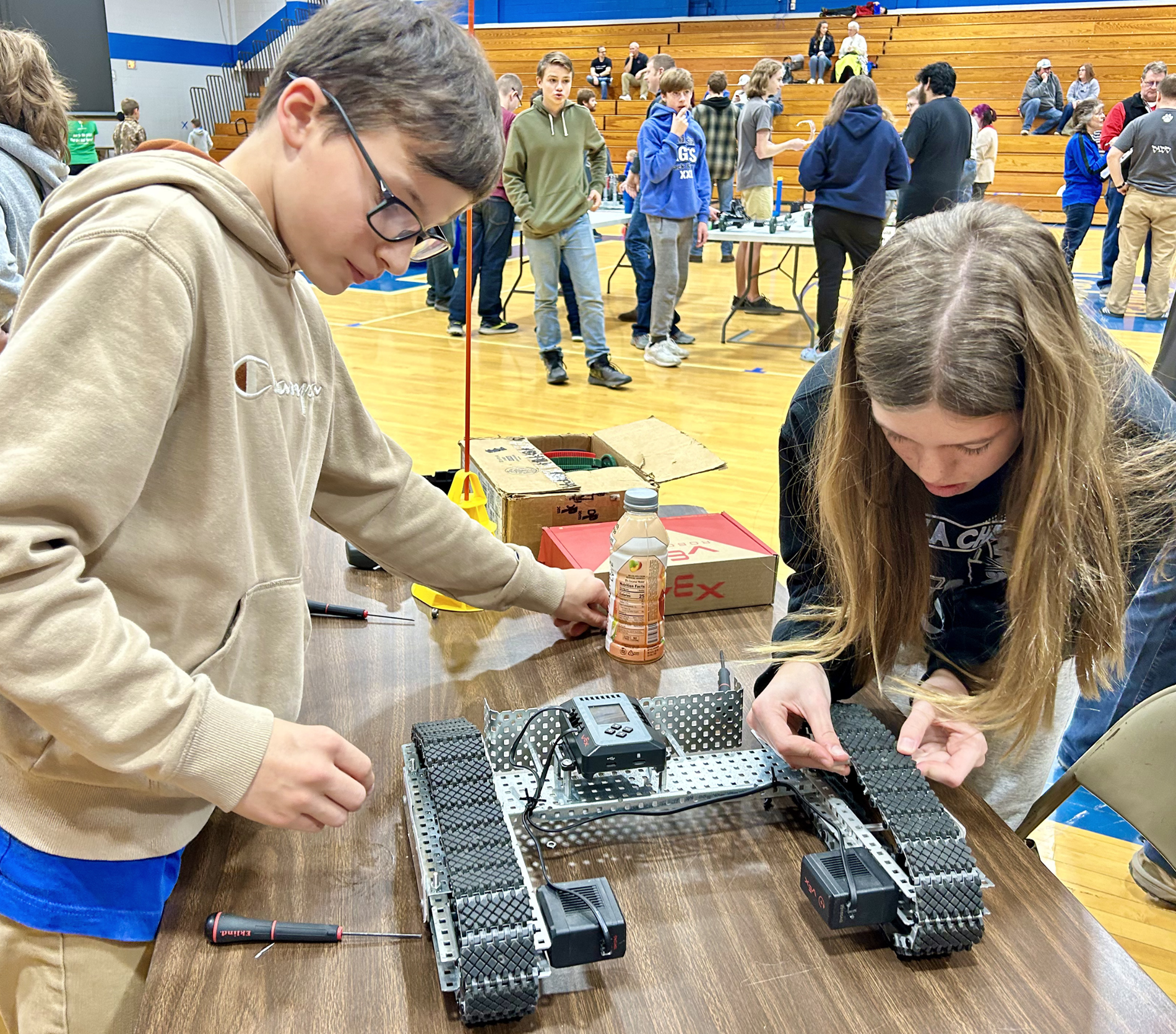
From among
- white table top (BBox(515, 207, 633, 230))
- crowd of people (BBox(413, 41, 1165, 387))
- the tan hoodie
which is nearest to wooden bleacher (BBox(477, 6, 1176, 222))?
crowd of people (BBox(413, 41, 1165, 387))

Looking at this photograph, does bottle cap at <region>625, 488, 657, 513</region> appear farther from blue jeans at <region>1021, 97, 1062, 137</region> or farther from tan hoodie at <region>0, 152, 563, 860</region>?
blue jeans at <region>1021, 97, 1062, 137</region>

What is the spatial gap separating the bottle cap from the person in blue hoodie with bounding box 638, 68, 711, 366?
→ 4.09 m

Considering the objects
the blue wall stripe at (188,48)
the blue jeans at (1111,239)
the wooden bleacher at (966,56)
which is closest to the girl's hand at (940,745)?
the blue jeans at (1111,239)

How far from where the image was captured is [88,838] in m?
0.80

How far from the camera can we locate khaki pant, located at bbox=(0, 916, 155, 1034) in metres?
0.80

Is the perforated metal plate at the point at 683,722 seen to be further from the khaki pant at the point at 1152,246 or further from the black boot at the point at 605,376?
the khaki pant at the point at 1152,246

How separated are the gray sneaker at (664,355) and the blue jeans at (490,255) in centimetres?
110

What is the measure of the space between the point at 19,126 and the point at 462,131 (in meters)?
2.11

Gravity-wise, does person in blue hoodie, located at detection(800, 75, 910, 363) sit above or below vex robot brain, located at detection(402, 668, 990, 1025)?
above

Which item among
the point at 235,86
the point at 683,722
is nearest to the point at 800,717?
the point at 683,722

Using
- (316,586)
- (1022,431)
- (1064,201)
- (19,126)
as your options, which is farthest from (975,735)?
(1064,201)

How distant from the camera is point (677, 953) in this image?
80 centimetres

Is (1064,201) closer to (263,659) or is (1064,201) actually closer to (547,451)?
(547,451)

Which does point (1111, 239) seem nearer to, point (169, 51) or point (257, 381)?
point (257, 381)
